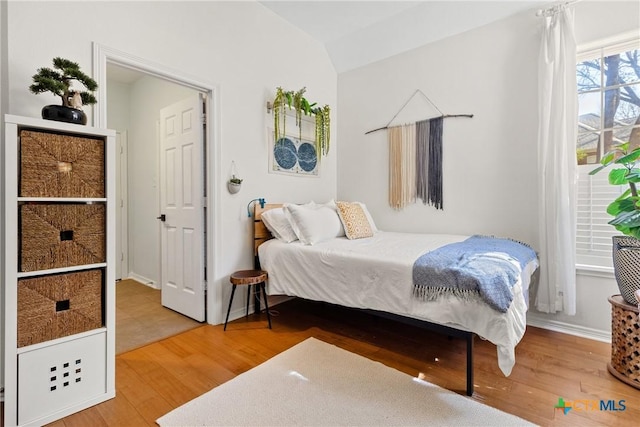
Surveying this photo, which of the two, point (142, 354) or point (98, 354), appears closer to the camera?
point (98, 354)

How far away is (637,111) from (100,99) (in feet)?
12.5

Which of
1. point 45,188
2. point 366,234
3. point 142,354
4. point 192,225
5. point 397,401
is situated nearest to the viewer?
point 45,188

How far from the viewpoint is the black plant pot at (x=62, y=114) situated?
4.95 ft

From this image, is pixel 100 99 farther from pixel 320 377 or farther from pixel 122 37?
pixel 320 377

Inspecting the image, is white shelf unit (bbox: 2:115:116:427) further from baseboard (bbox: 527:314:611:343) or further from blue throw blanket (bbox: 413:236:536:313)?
baseboard (bbox: 527:314:611:343)

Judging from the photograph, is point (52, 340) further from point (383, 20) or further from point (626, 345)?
point (383, 20)

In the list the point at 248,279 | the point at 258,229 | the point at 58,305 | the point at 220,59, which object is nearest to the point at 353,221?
the point at 258,229

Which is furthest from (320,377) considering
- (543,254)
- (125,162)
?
(125,162)

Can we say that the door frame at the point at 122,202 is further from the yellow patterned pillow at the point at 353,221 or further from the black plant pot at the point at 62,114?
the yellow patterned pillow at the point at 353,221

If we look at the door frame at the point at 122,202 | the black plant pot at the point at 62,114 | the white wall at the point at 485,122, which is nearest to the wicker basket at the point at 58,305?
the black plant pot at the point at 62,114

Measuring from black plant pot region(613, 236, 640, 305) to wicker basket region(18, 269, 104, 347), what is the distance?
10.2ft

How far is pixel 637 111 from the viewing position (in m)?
2.28

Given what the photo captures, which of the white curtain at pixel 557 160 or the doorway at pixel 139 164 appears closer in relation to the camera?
the white curtain at pixel 557 160

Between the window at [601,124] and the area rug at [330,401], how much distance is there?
1789 millimetres
